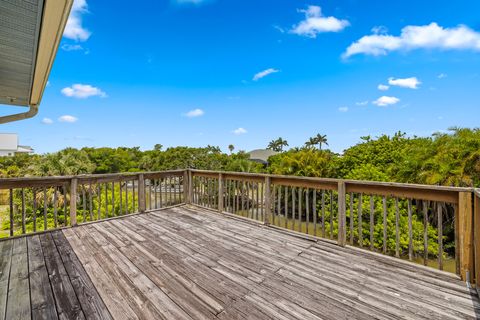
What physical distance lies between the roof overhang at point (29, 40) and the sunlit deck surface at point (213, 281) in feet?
6.81

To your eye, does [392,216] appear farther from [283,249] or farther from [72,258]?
[72,258]

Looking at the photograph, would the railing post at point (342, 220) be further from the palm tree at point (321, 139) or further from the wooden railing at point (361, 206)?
the palm tree at point (321, 139)

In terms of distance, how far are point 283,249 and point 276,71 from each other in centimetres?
1719

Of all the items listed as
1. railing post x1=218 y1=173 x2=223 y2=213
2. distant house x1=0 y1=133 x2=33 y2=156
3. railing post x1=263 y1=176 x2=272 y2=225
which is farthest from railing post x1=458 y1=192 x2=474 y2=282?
distant house x1=0 y1=133 x2=33 y2=156

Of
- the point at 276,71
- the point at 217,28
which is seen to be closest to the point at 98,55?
the point at 217,28

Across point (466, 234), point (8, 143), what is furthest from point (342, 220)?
point (8, 143)

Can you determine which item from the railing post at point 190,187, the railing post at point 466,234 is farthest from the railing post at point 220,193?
the railing post at point 466,234

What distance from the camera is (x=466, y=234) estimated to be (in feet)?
7.37

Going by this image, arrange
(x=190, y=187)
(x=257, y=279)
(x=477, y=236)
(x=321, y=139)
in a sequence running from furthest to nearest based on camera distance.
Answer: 1. (x=321, y=139)
2. (x=190, y=187)
3. (x=257, y=279)
4. (x=477, y=236)

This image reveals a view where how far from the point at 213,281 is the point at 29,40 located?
2561 millimetres

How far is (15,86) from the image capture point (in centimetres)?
264

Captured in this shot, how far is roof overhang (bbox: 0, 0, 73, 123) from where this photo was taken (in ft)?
4.14

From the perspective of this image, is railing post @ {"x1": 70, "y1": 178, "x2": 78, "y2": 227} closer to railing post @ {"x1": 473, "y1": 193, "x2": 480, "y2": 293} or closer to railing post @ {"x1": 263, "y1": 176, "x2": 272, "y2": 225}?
railing post @ {"x1": 263, "y1": 176, "x2": 272, "y2": 225}

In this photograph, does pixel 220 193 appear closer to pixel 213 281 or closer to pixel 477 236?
pixel 213 281
